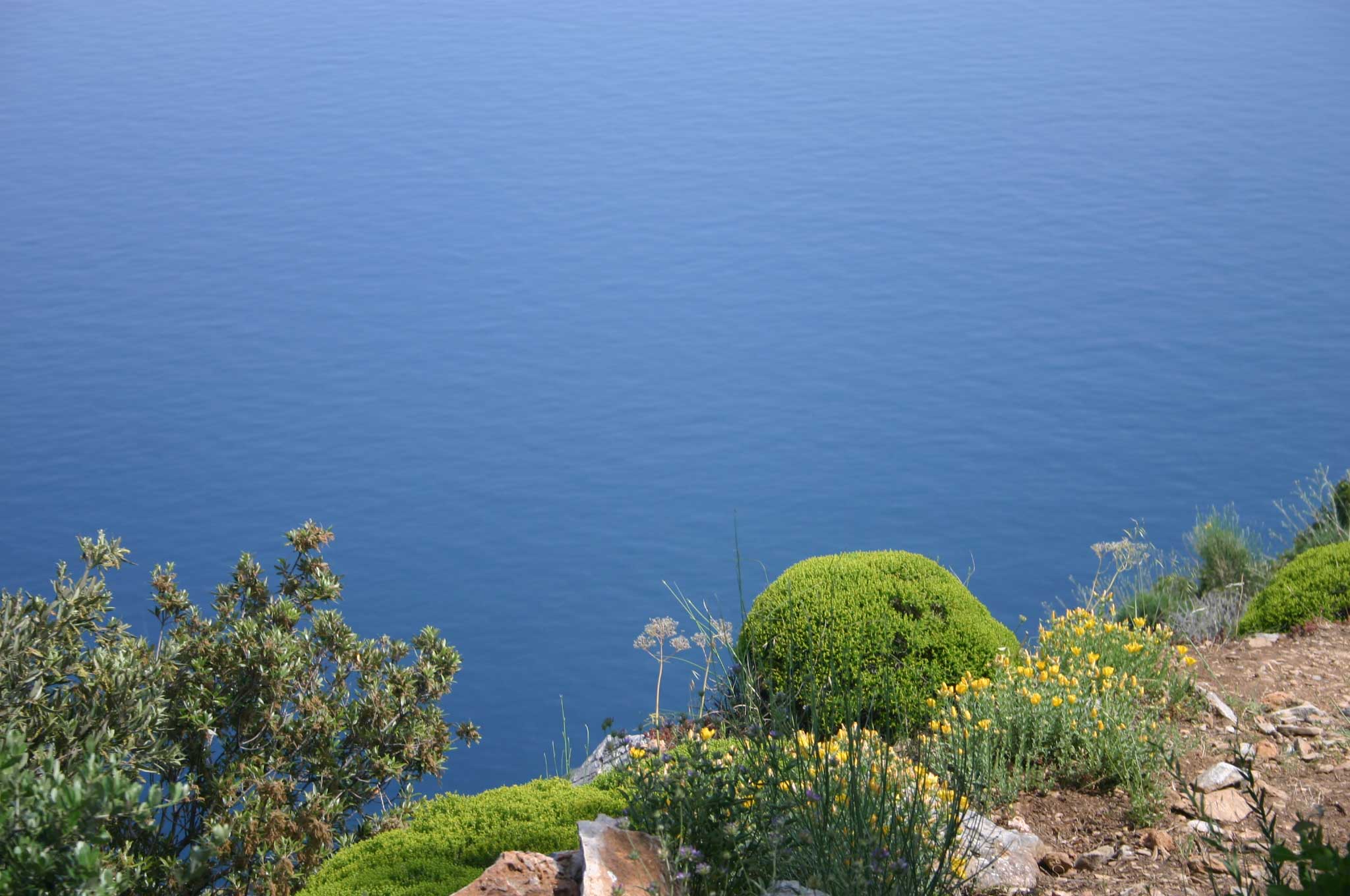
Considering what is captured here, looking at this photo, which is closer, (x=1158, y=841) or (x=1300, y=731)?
(x=1158, y=841)

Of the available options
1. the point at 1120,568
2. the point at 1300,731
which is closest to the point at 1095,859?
the point at 1300,731

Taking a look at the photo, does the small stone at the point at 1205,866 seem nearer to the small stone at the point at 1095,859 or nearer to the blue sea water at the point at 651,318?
the small stone at the point at 1095,859

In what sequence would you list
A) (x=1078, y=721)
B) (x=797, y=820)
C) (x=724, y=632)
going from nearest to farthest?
1. (x=797, y=820)
2. (x=1078, y=721)
3. (x=724, y=632)

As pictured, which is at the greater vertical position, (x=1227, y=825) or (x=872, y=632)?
(x=872, y=632)

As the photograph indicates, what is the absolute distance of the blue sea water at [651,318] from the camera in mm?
11992

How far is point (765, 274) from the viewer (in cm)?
1656

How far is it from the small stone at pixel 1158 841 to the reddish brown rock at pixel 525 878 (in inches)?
78.3

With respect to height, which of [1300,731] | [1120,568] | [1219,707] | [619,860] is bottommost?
[619,860]

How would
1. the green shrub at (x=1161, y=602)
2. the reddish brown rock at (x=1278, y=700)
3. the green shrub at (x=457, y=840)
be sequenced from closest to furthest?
1. the green shrub at (x=457, y=840)
2. the reddish brown rock at (x=1278, y=700)
3. the green shrub at (x=1161, y=602)

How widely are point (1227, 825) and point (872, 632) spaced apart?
2212 millimetres

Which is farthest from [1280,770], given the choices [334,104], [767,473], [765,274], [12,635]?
[334,104]

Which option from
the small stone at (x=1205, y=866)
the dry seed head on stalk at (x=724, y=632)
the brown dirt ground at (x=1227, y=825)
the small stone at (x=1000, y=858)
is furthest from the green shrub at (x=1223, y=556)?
the small stone at (x=1000, y=858)

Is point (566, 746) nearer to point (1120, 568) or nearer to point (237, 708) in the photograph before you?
point (237, 708)

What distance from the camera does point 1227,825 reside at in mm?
4137
